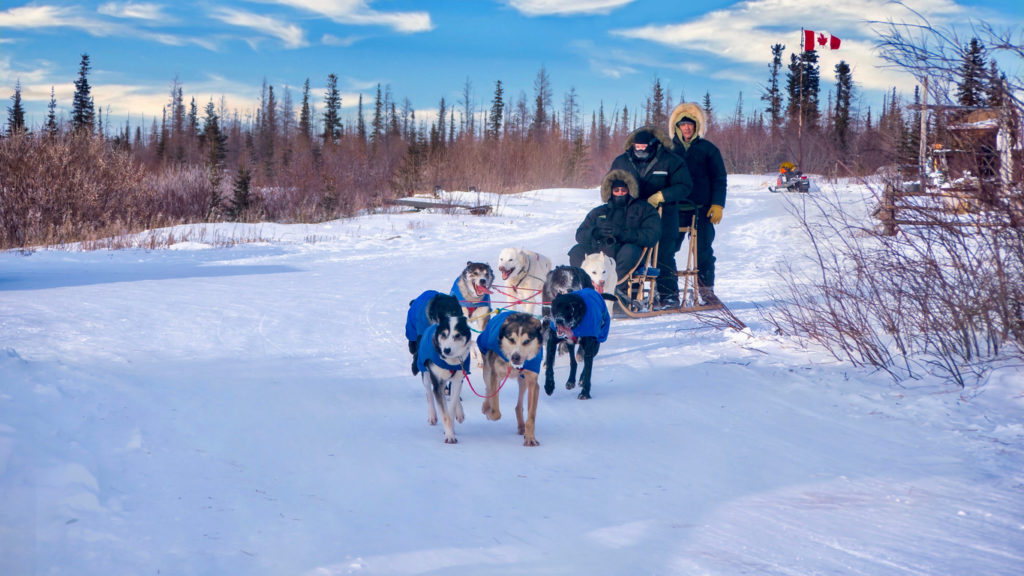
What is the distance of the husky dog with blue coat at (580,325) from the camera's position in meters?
5.11

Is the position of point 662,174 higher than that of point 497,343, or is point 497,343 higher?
point 662,174

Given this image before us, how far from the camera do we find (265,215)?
21.3 metres

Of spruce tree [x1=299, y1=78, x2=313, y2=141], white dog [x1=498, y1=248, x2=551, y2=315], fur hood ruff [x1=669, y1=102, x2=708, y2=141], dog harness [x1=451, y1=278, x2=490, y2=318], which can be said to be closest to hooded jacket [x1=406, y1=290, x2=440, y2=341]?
dog harness [x1=451, y1=278, x2=490, y2=318]

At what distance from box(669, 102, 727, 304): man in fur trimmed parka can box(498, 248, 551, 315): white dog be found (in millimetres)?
2122

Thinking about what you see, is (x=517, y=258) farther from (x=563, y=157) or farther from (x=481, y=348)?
(x=563, y=157)

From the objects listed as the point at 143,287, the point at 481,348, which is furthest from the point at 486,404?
the point at 143,287

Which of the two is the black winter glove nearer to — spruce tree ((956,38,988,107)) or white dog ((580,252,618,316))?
white dog ((580,252,618,316))

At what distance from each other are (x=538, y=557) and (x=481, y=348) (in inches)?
75.4

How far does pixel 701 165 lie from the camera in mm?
8297

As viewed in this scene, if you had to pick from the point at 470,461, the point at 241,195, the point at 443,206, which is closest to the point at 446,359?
the point at 470,461

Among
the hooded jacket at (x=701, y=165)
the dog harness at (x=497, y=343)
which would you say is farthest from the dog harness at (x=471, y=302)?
the hooded jacket at (x=701, y=165)

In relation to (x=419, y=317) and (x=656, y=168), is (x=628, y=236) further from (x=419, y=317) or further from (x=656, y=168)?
(x=419, y=317)

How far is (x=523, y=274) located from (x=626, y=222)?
141 cm

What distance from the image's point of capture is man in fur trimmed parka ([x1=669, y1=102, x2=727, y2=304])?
8266 mm
